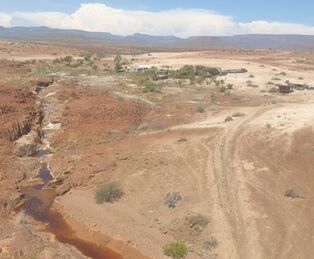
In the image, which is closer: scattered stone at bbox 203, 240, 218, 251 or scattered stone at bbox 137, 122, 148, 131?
scattered stone at bbox 203, 240, 218, 251

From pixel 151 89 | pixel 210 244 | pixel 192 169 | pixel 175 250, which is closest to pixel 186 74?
pixel 151 89

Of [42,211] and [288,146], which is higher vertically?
[288,146]

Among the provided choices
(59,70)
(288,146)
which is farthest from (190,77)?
(288,146)

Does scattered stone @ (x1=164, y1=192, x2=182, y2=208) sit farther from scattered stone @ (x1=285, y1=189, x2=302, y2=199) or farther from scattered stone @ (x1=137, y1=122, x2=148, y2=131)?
scattered stone @ (x1=137, y1=122, x2=148, y2=131)

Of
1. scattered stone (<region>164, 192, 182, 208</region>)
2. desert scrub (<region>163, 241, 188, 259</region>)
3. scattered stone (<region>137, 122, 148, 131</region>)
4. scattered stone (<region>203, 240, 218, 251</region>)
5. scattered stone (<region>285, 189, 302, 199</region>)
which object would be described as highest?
scattered stone (<region>285, 189, 302, 199</region>)

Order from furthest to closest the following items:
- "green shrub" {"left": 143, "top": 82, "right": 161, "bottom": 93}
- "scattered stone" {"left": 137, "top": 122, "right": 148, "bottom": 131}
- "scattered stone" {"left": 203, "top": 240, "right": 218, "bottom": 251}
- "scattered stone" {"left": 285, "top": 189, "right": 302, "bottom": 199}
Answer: "green shrub" {"left": 143, "top": 82, "right": 161, "bottom": 93}, "scattered stone" {"left": 137, "top": 122, "right": 148, "bottom": 131}, "scattered stone" {"left": 285, "top": 189, "right": 302, "bottom": 199}, "scattered stone" {"left": 203, "top": 240, "right": 218, "bottom": 251}

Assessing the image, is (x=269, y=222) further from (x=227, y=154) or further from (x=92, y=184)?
(x=92, y=184)

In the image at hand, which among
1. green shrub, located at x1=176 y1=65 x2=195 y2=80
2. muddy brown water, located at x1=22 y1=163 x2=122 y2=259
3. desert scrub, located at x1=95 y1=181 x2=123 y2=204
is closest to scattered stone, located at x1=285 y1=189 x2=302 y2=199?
desert scrub, located at x1=95 y1=181 x2=123 y2=204

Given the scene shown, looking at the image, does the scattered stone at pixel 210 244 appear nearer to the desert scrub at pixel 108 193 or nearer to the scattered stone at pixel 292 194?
the scattered stone at pixel 292 194

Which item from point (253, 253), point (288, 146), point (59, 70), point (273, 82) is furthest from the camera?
point (59, 70)
